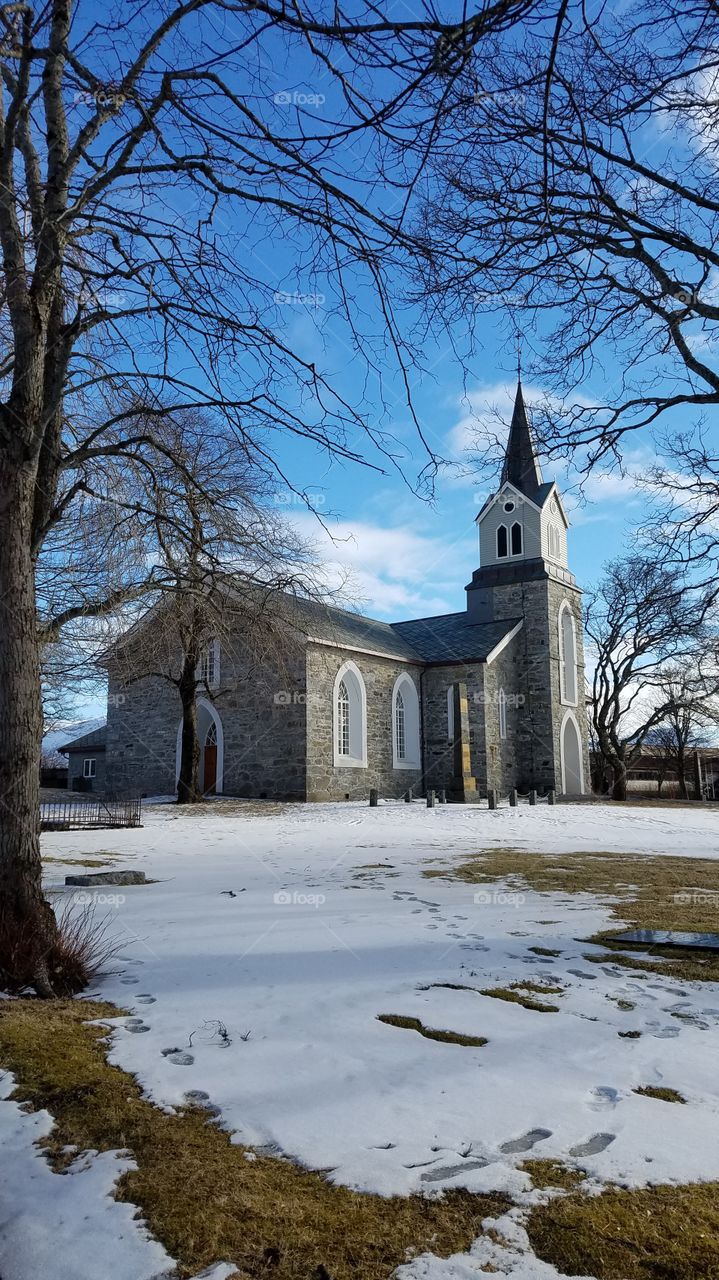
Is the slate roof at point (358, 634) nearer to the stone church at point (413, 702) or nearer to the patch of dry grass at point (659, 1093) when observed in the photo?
the stone church at point (413, 702)

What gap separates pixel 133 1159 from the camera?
8.32 ft

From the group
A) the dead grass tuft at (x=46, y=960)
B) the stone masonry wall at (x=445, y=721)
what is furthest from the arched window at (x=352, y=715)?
the dead grass tuft at (x=46, y=960)

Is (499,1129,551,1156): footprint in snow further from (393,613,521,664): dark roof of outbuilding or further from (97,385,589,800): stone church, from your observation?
(393,613,521,664): dark roof of outbuilding

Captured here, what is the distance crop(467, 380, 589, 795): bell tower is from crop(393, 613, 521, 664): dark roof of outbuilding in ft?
2.22

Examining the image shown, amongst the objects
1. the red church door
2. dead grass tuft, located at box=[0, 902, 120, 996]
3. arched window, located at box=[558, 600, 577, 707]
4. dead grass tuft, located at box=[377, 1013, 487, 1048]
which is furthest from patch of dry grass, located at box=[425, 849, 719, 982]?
arched window, located at box=[558, 600, 577, 707]

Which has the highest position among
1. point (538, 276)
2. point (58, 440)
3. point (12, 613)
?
point (538, 276)

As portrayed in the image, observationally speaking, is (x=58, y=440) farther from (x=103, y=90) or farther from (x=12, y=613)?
(x=103, y=90)

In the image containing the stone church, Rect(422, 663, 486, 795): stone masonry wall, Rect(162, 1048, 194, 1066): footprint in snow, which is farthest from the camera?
Rect(422, 663, 486, 795): stone masonry wall

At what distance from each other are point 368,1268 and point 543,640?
102 feet

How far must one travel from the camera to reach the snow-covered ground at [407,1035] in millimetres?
2609

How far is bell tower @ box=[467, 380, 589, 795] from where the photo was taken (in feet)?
104

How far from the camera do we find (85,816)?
1920 centimetres

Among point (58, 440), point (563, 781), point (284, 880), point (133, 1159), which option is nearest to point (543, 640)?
point (563, 781)

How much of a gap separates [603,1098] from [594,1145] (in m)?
0.41
